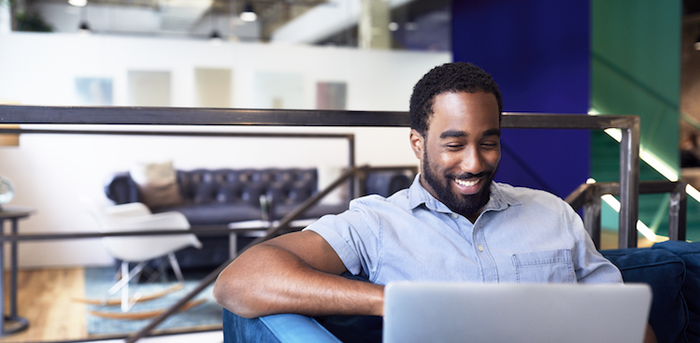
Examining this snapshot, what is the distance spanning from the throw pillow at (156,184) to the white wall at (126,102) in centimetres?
34

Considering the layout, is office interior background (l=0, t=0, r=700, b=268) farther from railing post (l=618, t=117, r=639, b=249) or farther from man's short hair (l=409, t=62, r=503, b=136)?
man's short hair (l=409, t=62, r=503, b=136)

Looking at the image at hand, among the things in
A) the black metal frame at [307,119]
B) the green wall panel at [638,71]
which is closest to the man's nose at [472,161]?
the black metal frame at [307,119]

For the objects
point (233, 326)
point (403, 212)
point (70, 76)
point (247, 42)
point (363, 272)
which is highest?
point (247, 42)

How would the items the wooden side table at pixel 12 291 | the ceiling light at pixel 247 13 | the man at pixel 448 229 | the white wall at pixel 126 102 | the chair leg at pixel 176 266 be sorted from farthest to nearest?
the ceiling light at pixel 247 13 → the white wall at pixel 126 102 → the chair leg at pixel 176 266 → the wooden side table at pixel 12 291 → the man at pixel 448 229

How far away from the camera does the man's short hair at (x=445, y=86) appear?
1.08 m

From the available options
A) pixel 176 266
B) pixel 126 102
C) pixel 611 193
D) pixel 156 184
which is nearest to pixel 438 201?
pixel 611 193

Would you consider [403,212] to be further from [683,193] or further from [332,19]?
[332,19]

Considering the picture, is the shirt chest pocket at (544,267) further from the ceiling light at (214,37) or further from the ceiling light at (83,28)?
the ceiling light at (83,28)

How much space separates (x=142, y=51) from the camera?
5383 millimetres

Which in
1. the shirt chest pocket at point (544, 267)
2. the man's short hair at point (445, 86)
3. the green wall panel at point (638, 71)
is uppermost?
the green wall panel at point (638, 71)

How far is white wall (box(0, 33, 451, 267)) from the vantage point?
4926 millimetres

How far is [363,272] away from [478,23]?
19.9ft

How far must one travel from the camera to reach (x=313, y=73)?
234 inches

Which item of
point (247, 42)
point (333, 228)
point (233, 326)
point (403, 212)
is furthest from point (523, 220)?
point (247, 42)
